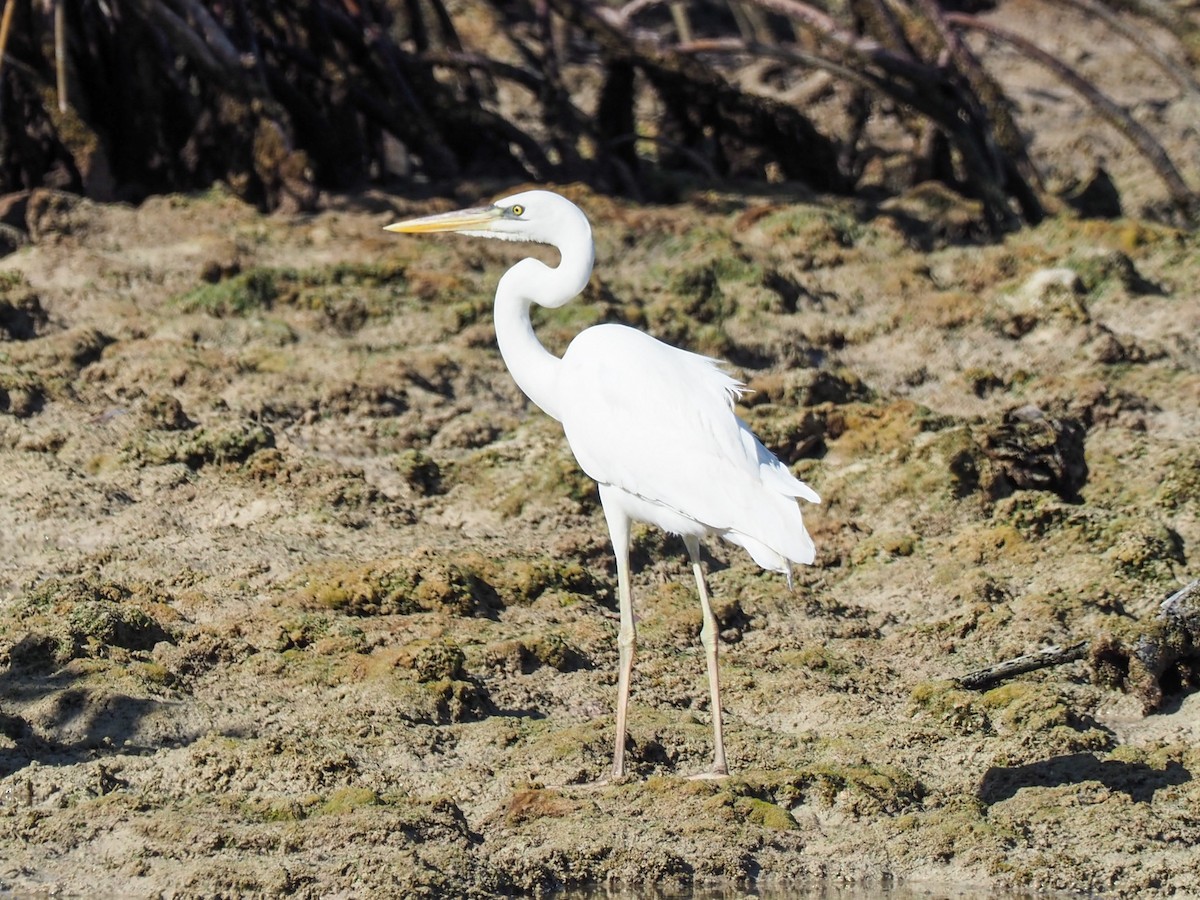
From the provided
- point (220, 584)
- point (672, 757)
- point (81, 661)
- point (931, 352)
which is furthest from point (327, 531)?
point (931, 352)

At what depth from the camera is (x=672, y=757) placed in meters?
6.01

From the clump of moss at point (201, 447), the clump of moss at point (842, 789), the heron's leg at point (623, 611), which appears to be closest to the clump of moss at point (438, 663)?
the heron's leg at point (623, 611)

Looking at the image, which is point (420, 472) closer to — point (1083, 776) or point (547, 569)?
point (547, 569)

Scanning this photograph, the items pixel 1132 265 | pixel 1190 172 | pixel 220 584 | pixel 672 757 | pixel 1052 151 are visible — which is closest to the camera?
pixel 672 757

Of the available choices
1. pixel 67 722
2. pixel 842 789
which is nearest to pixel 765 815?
pixel 842 789

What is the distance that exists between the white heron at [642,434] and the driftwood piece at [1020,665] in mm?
961

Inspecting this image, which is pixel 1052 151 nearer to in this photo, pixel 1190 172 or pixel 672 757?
pixel 1190 172

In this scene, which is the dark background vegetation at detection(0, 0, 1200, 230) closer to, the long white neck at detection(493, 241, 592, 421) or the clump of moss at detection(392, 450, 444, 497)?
the clump of moss at detection(392, 450, 444, 497)

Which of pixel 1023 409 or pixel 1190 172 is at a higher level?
pixel 1023 409

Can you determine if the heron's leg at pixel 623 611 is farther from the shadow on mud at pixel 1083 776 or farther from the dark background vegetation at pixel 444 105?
the dark background vegetation at pixel 444 105

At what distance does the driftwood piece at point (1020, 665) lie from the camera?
255 inches

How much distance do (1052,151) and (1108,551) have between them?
31.2ft

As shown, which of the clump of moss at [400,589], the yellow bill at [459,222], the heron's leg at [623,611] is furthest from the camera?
the clump of moss at [400,589]

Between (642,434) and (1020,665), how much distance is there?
5.58 ft
